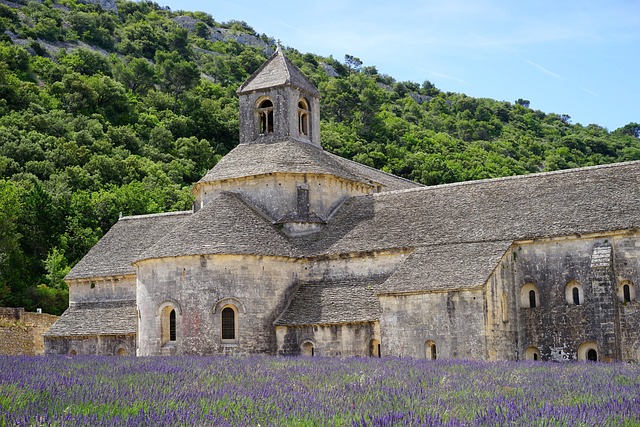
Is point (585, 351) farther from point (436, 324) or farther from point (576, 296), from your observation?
point (436, 324)

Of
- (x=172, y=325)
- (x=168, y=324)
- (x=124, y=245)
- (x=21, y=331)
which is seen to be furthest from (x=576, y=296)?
(x=21, y=331)

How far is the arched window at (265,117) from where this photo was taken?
44000 mm

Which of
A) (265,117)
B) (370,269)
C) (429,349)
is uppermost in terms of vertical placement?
(265,117)

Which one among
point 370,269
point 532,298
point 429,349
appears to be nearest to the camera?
point 429,349

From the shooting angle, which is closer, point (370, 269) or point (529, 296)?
point (529, 296)

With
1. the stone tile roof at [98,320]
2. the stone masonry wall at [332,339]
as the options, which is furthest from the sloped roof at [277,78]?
the stone masonry wall at [332,339]

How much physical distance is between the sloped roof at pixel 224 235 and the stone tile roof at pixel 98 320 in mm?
5556

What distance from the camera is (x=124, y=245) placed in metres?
45.3

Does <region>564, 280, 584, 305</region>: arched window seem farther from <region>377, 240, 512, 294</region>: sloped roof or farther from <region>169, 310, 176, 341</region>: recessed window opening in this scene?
<region>169, 310, 176, 341</region>: recessed window opening

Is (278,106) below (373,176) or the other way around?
the other way around

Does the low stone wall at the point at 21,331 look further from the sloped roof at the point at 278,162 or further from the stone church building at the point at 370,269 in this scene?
the sloped roof at the point at 278,162

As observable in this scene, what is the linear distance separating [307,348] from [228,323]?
11.1 ft

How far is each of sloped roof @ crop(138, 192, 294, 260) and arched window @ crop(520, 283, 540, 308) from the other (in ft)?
32.2

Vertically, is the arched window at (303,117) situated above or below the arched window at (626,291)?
above
